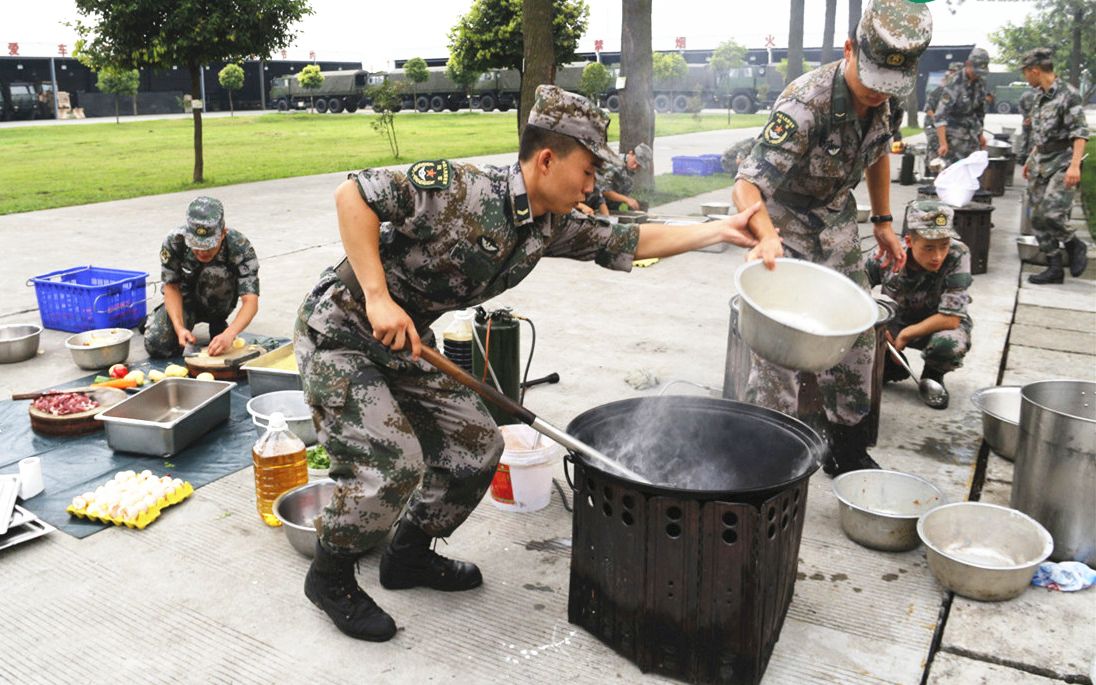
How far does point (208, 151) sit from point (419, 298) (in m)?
22.0

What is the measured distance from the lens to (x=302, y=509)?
12.1 ft

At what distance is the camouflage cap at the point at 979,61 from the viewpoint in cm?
1117

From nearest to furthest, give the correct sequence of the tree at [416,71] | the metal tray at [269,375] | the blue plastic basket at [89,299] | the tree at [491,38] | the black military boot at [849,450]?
the black military boot at [849,450]
the metal tray at [269,375]
the blue plastic basket at [89,299]
the tree at [491,38]
the tree at [416,71]

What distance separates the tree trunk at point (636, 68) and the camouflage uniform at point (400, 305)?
10.3 m

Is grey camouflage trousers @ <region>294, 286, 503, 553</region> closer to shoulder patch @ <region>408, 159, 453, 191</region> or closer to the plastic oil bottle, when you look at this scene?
shoulder patch @ <region>408, 159, 453, 191</region>

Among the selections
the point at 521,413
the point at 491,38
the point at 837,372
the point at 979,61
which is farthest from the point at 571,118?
the point at 491,38

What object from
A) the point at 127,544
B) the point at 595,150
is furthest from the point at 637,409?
the point at 127,544

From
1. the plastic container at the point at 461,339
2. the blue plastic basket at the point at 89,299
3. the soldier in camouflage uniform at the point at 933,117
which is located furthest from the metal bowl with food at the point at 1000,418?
the soldier in camouflage uniform at the point at 933,117

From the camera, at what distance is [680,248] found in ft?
10.3

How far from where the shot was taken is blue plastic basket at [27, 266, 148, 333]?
6352 millimetres

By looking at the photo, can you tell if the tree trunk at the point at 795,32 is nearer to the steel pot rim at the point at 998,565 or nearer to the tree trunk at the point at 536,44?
the tree trunk at the point at 536,44

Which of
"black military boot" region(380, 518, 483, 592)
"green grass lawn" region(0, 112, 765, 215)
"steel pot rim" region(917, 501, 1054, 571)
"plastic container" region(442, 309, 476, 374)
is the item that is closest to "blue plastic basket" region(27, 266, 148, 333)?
"plastic container" region(442, 309, 476, 374)

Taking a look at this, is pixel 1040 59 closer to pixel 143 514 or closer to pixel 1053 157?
pixel 1053 157

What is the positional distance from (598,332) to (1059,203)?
4.90m
